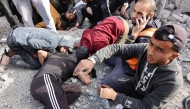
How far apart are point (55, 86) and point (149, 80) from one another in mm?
987

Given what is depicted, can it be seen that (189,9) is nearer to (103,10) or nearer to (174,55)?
(103,10)

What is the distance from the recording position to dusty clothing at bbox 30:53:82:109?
7.00 feet

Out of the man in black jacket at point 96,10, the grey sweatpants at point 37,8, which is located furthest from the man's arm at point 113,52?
the man in black jacket at point 96,10

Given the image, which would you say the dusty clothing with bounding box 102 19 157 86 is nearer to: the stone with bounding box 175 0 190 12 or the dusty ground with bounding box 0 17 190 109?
the dusty ground with bounding box 0 17 190 109

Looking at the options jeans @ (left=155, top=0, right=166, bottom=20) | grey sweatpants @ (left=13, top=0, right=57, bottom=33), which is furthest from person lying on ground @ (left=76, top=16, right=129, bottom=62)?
jeans @ (left=155, top=0, right=166, bottom=20)

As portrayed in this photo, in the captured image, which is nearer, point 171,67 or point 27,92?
point 171,67

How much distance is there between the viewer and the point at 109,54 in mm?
2057

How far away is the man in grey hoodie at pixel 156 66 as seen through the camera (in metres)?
1.59

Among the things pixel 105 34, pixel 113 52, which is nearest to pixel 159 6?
pixel 105 34

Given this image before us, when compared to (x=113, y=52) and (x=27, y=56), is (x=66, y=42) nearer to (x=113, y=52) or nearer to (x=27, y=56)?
(x=27, y=56)

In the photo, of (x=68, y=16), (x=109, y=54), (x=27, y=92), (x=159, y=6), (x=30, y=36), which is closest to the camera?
(x=109, y=54)

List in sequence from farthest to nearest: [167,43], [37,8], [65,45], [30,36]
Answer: [37,8] → [65,45] → [30,36] → [167,43]

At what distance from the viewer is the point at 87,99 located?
2480 mm

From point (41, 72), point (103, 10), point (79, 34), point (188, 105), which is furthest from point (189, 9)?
point (41, 72)
